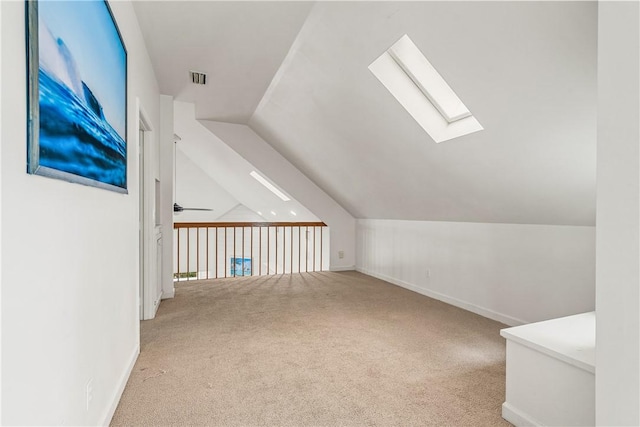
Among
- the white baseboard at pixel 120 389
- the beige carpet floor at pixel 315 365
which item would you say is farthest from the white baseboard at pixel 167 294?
the white baseboard at pixel 120 389

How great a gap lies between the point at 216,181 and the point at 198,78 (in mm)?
5487

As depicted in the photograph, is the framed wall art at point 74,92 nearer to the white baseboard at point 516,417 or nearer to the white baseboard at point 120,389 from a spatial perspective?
the white baseboard at point 120,389

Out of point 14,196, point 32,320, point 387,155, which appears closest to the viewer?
point 14,196

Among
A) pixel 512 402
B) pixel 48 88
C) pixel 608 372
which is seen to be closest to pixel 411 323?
pixel 512 402

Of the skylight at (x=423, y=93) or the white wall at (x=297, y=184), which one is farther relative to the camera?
the white wall at (x=297, y=184)

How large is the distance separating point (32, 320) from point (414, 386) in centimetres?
196

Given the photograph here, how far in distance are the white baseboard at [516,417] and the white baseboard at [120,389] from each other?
2038 mm

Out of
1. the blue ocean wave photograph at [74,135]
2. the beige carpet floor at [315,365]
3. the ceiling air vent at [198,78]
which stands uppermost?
the ceiling air vent at [198,78]

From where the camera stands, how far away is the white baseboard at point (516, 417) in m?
1.62

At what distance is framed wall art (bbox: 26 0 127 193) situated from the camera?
93 cm

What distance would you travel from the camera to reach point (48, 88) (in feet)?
3.27

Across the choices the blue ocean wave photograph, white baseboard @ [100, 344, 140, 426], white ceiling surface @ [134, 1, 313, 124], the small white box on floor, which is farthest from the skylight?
white baseboard @ [100, 344, 140, 426]

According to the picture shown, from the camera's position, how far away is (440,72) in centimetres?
231

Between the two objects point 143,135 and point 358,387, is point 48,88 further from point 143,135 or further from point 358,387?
point 143,135
